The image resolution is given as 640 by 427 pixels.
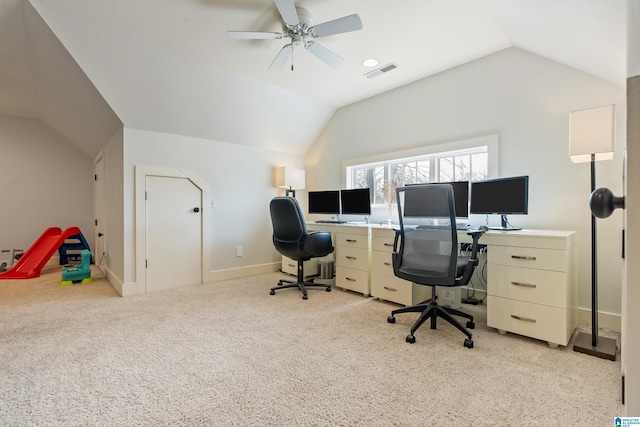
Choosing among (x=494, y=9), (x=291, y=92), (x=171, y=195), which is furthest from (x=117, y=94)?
(x=494, y=9)

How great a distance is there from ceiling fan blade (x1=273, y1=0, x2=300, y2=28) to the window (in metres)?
2.07

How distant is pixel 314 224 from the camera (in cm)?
393

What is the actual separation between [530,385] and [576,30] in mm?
2273

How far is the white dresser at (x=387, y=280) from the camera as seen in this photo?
111 inches

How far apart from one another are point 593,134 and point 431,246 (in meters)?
1.31

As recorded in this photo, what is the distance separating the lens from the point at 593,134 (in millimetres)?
1952

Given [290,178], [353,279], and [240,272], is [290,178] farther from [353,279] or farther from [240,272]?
[353,279]

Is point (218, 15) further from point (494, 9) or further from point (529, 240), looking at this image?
point (529, 240)

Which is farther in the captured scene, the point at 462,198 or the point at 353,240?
the point at 353,240

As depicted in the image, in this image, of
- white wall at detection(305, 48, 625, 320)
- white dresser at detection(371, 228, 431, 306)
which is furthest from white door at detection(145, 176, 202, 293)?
white wall at detection(305, 48, 625, 320)

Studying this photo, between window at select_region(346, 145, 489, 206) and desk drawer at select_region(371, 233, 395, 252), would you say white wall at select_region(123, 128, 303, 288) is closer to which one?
window at select_region(346, 145, 489, 206)

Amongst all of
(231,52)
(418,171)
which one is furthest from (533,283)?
(231,52)

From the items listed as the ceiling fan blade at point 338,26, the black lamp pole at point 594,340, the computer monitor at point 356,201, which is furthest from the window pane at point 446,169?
the ceiling fan blade at point 338,26

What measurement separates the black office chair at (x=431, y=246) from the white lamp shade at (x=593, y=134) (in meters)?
0.89
